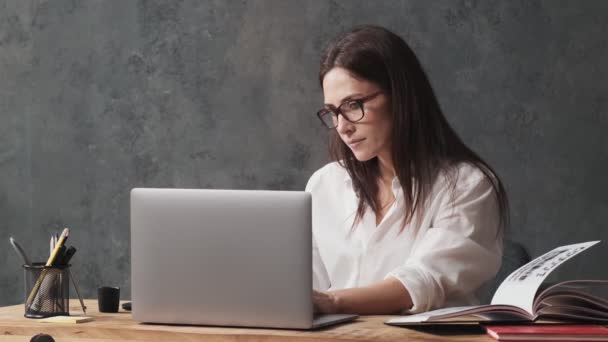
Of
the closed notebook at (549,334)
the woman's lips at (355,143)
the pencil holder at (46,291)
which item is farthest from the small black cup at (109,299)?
the closed notebook at (549,334)

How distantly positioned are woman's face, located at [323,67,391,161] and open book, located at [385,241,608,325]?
72cm

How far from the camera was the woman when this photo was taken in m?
1.87

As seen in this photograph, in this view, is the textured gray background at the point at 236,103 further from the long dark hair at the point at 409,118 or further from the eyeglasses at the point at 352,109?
the eyeglasses at the point at 352,109

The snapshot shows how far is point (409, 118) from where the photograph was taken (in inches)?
79.7

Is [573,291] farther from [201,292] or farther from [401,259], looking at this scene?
[401,259]

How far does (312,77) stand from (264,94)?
0.21 m

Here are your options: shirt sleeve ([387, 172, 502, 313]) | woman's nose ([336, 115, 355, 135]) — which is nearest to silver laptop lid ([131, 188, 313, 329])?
shirt sleeve ([387, 172, 502, 313])

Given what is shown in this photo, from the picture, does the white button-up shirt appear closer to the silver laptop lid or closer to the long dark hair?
the long dark hair

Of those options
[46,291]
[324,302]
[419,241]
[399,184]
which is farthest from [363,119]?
[46,291]

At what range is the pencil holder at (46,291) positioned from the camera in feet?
5.18

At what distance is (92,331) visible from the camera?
1396 millimetres

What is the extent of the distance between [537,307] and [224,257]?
1.70 ft

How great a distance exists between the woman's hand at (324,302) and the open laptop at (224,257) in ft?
0.50

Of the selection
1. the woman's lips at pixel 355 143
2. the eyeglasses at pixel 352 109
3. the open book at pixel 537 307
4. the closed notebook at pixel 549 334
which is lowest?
the closed notebook at pixel 549 334
